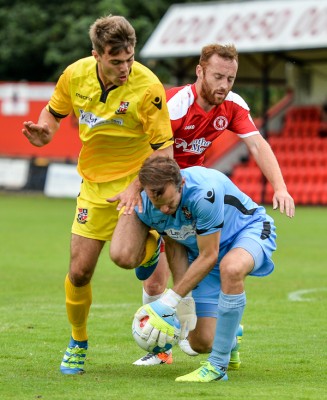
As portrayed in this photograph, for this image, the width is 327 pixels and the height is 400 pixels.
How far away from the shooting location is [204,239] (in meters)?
6.73

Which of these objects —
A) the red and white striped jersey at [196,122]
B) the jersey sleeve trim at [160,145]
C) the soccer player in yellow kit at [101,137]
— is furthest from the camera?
the red and white striped jersey at [196,122]

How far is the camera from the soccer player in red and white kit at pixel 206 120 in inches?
302

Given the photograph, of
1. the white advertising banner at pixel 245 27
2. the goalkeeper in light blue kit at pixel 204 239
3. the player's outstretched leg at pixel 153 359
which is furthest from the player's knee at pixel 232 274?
the white advertising banner at pixel 245 27

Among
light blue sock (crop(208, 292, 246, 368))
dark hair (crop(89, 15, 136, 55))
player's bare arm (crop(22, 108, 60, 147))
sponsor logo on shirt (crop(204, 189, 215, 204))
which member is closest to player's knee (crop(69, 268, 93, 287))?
player's bare arm (crop(22, 108, 60, 147))

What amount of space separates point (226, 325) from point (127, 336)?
234 cm

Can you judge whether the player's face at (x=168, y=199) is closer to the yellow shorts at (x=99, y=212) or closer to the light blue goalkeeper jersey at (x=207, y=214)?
the light blue goalkeeper jersey at (x=207, y=214)

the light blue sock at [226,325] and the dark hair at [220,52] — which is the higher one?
the dark hair at [220,52]

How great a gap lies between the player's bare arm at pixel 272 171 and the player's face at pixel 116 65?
4.12ft

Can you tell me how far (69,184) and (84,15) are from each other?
11879 mm

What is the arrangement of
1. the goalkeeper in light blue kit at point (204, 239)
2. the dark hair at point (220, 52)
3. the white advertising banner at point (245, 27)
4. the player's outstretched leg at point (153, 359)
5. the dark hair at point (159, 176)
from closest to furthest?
the dark hair at point (159, 176), the goalkeeper in light blue kit at point (204, 239), the dark hair at point (220, 52), the player's outstretched leg at point (153, 359), the white advertising banner at point (245, 27)

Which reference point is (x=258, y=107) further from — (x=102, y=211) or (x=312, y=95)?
(x=102, y=211)

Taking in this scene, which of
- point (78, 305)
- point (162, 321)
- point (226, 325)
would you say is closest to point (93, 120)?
point (78, 305)

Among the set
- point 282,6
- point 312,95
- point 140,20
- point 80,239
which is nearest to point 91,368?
point 80,239

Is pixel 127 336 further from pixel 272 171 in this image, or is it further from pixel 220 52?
pixel 220 52
